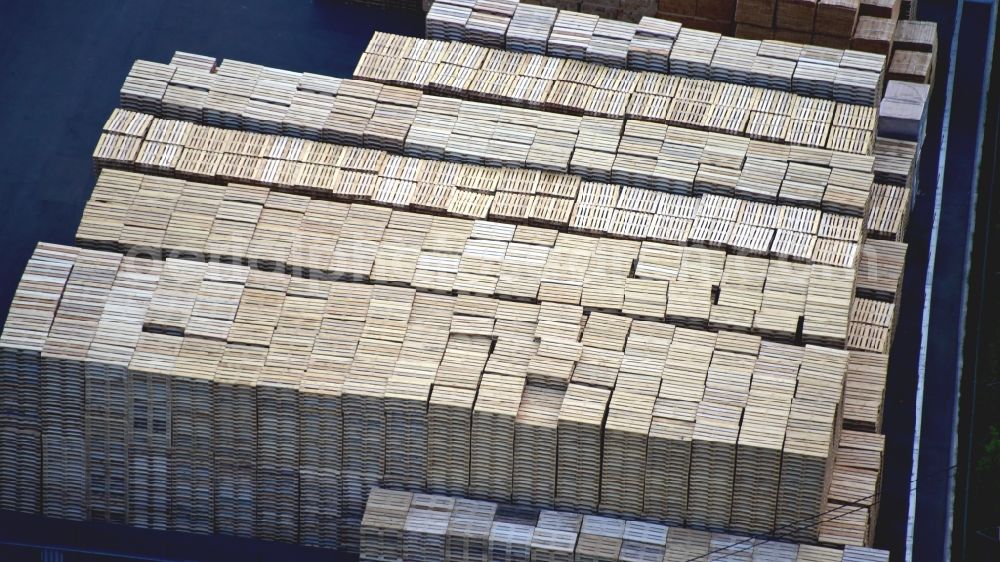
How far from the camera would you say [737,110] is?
5991 cm

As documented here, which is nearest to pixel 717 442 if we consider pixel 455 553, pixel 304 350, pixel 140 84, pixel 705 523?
pixel 705 523

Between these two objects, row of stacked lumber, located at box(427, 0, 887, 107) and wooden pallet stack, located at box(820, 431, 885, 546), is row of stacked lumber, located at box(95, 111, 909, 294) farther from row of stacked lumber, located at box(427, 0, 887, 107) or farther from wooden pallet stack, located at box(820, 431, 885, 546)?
wooden pallet stack, located at box(820, 431, 885, 546)

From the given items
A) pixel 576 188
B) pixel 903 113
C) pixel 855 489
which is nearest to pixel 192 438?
pixel 576 188

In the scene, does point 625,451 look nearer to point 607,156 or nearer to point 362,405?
point 362,405

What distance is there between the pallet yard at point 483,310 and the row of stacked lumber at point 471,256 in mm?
82

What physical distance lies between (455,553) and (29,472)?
1150 cm

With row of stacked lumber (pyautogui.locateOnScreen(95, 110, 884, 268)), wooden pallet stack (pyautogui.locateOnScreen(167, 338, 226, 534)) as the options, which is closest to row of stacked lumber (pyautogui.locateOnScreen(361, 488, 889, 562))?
wooden pallet stack (pyautogui.locateOnScreen(167, 338, 226, 534))

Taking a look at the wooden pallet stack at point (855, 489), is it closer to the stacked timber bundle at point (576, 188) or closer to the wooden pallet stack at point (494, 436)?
the stacked timber bundle at point (576, 188)

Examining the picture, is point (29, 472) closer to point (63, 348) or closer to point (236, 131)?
point (63, 348)

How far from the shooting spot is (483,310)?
54.7 meters

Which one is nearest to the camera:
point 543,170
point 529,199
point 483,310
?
point 483,310

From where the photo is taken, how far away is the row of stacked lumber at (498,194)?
5653 cm

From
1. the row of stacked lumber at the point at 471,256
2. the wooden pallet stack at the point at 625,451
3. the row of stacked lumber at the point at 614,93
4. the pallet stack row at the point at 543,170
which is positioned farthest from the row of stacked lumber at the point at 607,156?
the wooden pallet stack at the point at 625,451

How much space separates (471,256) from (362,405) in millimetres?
5516
